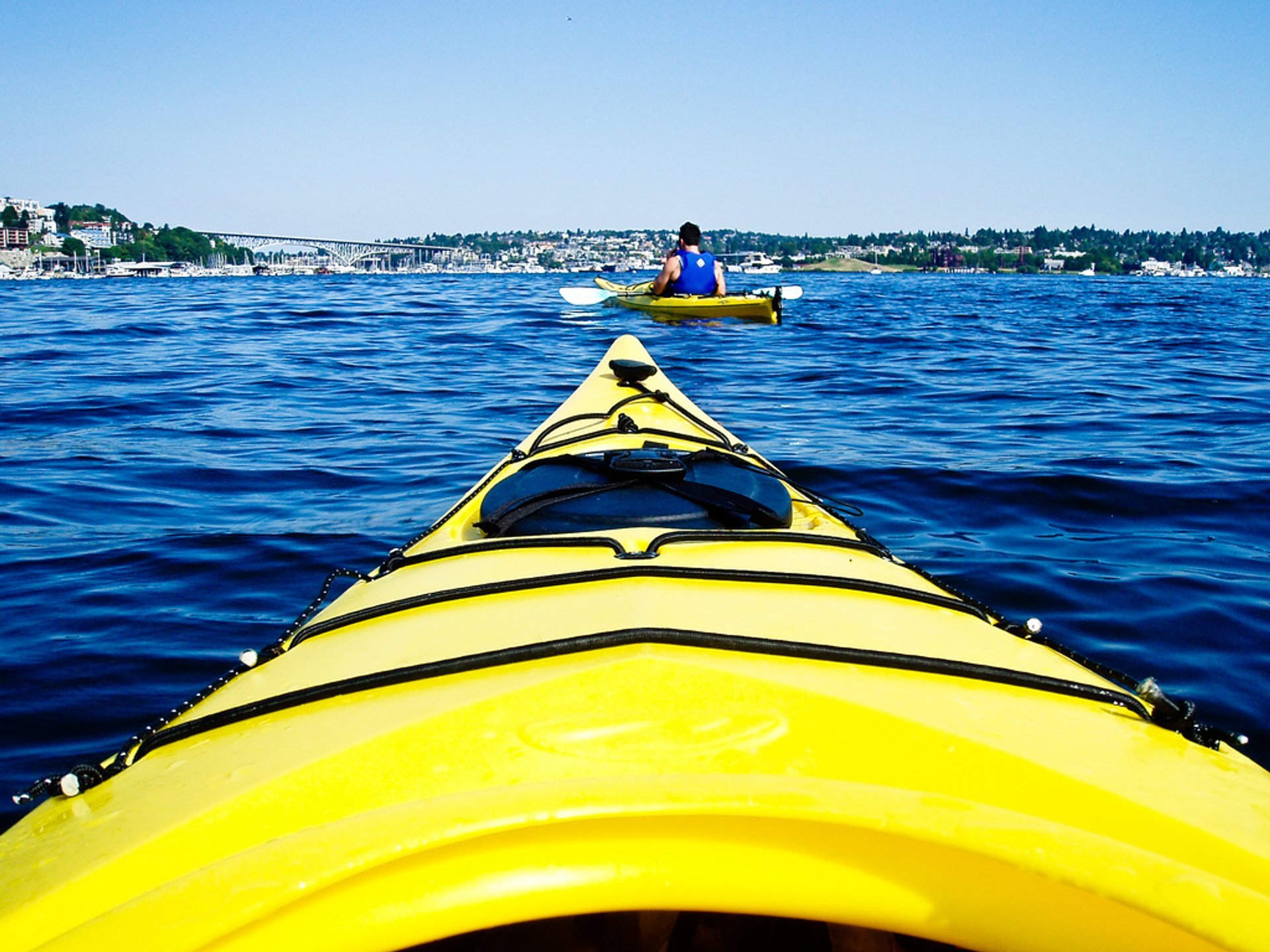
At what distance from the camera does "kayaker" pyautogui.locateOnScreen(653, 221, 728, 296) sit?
12.0 metres

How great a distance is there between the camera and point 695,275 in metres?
12.3

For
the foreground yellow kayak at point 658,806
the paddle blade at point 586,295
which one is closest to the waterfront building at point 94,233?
the paddle blade at point 586,295

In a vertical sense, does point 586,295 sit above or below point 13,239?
below

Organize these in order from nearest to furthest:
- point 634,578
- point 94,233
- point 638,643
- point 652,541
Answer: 1. point 638,643
2. point 634,578
3. point 652,541
4. point 94,233

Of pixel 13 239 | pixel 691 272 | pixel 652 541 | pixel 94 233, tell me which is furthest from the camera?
pixel 94 233

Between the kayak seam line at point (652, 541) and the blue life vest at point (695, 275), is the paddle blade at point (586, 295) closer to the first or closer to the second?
the blue life vest at point (695, 275)

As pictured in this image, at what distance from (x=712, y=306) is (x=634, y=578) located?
10744 millimetres

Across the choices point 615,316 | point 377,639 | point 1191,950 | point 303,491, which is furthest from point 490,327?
point 1191,950

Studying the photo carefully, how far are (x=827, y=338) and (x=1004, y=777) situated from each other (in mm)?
11077

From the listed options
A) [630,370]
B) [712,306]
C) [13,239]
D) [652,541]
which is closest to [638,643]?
[652,541]

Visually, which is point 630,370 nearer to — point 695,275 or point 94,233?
point 695,275

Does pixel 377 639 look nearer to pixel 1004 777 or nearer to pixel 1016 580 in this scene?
pixel 1004 777

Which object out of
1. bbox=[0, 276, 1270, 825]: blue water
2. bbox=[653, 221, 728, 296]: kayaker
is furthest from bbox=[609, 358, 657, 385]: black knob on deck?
bbox=[653, 221, 728, 296]: kayaker

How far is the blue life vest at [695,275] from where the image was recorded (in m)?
12.1
